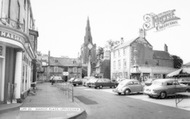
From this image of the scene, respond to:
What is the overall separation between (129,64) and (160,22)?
28.0m

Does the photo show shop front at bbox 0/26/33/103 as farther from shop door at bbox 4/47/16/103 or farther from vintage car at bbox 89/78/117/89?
vintage car at bbox 89/78/117/89

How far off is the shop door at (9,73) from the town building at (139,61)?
1256 inches

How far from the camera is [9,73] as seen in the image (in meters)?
10.9

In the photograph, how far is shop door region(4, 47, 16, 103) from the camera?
10586 millimetres

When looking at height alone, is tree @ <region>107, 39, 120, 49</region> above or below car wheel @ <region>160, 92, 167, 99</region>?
above

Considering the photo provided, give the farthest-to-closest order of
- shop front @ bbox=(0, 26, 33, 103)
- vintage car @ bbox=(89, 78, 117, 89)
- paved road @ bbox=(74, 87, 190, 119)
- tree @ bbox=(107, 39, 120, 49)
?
tree @ bbox=(107, 39, 120, 49) → vintage car @ bbox=(89, 78, 117, 89) → shop front @ bbox=(0, 26, 33, 103) → paved road @ bbox=(74, 87, 190, 119)

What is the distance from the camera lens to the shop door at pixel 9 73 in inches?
417

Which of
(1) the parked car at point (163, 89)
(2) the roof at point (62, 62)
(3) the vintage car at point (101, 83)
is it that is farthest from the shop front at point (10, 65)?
(2) the roof at point (62, 62)

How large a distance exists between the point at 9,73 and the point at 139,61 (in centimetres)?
3622

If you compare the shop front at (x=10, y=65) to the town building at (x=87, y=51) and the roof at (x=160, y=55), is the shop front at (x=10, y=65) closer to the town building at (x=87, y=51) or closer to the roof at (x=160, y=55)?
the roof at (x=160, y=55)

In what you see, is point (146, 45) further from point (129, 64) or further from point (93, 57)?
point (93, 57)

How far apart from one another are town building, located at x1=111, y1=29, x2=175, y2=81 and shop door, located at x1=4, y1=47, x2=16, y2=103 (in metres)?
31.9

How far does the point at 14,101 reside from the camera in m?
10.8

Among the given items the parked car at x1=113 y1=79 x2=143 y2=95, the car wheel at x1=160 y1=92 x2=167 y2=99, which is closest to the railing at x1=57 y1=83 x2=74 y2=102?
the parked car at x1=113 y1=79 x2=143 y2=95
